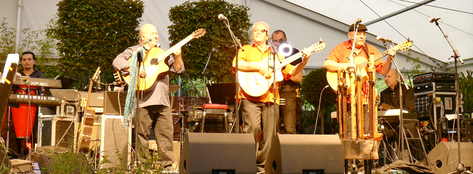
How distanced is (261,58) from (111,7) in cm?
356

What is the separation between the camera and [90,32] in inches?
299

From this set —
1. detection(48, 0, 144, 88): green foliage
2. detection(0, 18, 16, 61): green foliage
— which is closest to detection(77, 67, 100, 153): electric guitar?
detection(48, 0, 144, 88): green foliage

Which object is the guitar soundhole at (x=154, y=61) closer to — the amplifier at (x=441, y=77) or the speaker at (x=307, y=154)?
the speaker at (x=307, y=154)

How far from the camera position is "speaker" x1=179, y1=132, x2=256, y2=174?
3.52m

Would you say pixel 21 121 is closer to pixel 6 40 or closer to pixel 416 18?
pixel 6 40

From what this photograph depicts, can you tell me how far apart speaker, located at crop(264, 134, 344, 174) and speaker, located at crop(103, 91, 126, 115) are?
2183 mm

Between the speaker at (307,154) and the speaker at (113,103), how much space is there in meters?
2.18

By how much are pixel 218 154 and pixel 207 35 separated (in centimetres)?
431

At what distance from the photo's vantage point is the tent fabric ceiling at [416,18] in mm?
9672

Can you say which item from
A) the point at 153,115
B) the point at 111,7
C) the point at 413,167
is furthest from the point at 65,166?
the point at 111,7

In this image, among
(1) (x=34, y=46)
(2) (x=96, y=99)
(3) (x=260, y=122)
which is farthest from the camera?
(1) (x=34, y=46)

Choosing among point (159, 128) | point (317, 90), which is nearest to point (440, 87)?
point (317, 90)

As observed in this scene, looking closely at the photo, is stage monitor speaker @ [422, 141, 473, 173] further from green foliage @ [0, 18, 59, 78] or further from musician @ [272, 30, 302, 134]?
green foliage @ [0, 18, 59, 78]

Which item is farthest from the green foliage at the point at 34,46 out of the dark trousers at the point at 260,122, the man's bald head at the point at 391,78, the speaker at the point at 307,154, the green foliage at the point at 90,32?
the speaker at the point at 307,154
